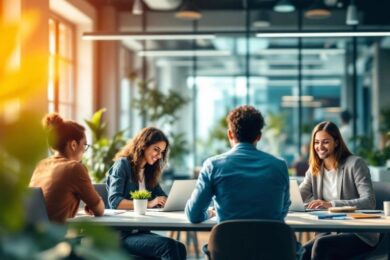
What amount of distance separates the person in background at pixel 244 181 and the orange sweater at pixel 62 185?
0.65 m

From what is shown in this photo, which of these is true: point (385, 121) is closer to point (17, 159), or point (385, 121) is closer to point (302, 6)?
point (302, 6)

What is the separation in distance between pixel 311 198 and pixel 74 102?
5746 mm

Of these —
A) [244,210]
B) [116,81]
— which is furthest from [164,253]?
[116,81]

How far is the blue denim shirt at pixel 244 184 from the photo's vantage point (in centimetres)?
305

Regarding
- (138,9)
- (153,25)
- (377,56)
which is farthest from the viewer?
(377,56)

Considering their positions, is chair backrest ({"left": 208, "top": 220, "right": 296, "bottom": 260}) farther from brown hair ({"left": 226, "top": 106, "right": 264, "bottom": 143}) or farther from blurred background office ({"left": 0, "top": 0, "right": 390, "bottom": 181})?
blurred background office ({"left": 0, "top": 0, "right": 390, "bottom": 181})

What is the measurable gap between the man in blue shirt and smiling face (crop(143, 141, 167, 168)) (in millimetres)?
1112

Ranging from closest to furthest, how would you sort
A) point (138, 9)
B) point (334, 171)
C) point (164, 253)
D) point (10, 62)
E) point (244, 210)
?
point (10, 62)
point (244, 210)
point (164, 253)
point (334, 171)
point (138, 9)

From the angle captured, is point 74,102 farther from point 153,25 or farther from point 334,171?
point 334,171

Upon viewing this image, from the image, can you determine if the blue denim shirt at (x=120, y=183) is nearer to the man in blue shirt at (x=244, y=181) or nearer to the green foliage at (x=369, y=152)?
the man in blue shirt at (x=244, y=181)

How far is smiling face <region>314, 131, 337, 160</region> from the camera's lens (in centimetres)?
425

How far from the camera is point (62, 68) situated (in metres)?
8.90

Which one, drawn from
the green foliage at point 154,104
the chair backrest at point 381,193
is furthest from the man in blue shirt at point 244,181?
the green foliage at point 154,104

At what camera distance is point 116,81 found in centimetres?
1021
